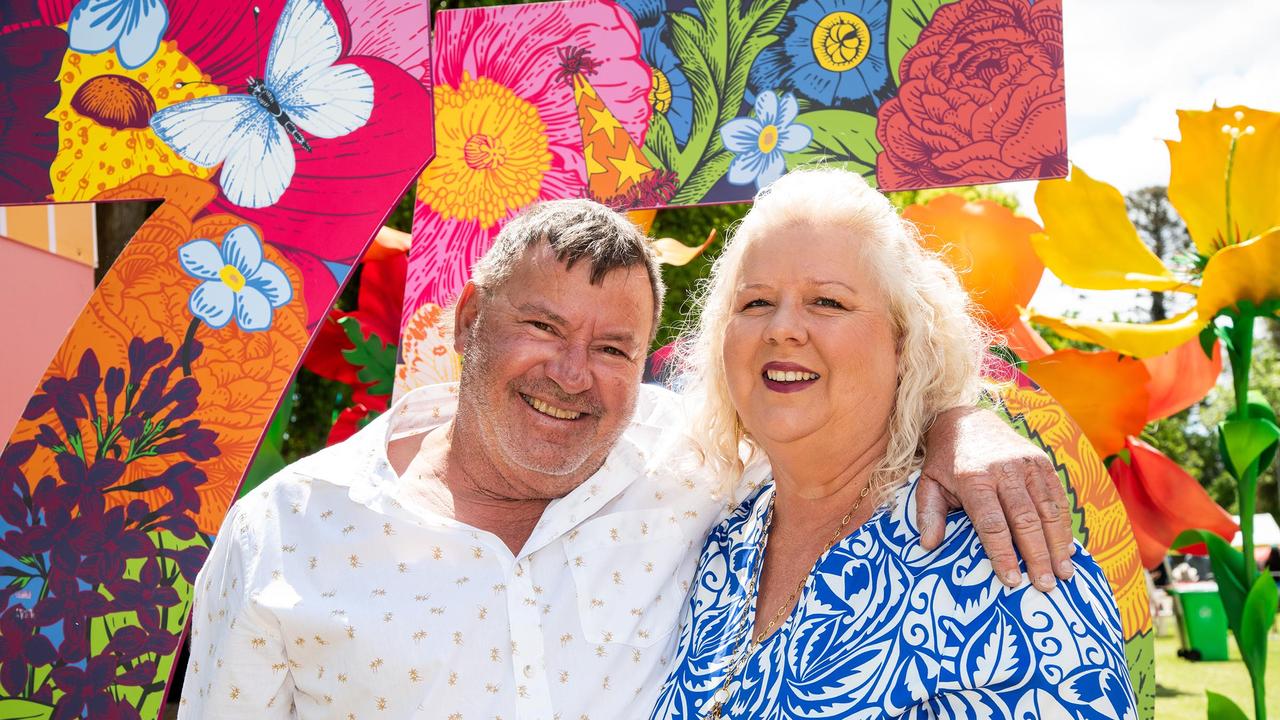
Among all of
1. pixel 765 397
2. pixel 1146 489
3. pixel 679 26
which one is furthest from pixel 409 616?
pixel 1146 489

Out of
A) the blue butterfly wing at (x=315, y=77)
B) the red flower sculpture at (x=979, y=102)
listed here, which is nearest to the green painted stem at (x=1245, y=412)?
the red flower sculpture at (x=979, y=102)

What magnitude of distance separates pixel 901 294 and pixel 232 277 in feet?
5.90

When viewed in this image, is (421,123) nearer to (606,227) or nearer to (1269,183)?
(606,227)

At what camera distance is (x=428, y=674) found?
2.05 metres

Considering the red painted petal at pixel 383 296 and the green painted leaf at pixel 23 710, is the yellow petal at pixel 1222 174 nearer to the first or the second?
the red painted petal at pixel 383 296

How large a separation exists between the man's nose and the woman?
31 cm

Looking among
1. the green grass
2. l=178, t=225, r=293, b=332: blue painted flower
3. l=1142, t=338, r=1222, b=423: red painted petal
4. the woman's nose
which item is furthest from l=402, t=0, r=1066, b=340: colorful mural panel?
the green grass

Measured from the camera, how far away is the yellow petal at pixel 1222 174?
2.84m

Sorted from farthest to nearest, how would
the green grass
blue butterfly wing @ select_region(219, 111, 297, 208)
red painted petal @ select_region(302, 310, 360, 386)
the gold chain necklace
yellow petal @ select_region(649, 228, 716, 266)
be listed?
the green grass
red painted petal @ select_region(302, 310, 360, 386)
yellow petal @ select_region(649, 228, 716, 266)
blue butterfly wing @ select_region(219, 111, 297, 208)
the gold chain necklace

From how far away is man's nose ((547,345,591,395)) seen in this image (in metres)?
2.29

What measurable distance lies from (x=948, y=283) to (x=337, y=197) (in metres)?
1.63

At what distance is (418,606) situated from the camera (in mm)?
2092

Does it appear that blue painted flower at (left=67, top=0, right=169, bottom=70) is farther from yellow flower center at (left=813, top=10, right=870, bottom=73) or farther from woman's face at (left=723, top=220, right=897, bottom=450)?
woman's face at (left=723, top=220, right=897, bottom=450)

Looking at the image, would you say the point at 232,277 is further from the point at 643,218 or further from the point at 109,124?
the point at 643,218
